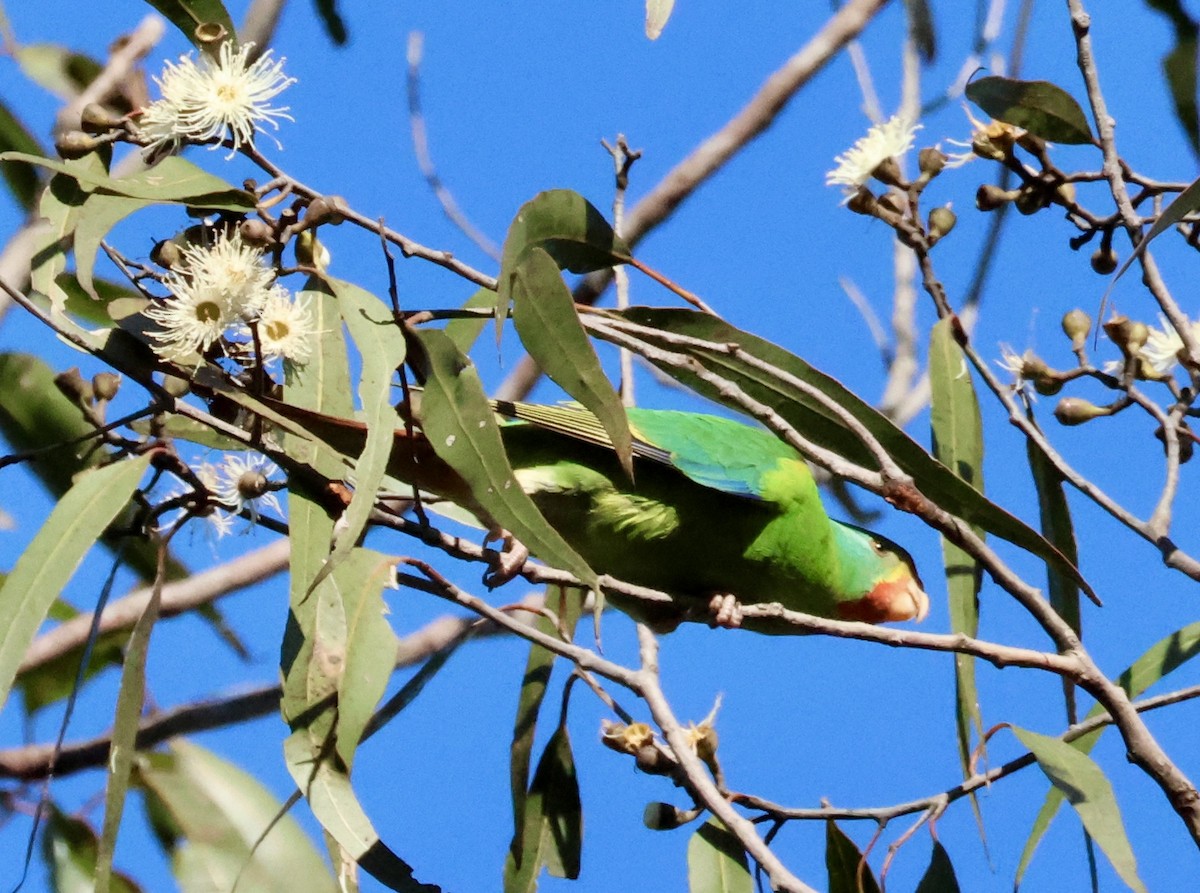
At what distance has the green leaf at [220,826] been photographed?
2.67 metres

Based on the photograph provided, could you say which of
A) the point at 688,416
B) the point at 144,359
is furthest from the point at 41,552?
the point at 688,416

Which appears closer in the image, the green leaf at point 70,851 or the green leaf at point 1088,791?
the green leaf at point 1088,791

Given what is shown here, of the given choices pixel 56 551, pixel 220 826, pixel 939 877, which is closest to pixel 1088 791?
pixel 939 877

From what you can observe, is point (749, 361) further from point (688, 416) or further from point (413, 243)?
point (688, 416)

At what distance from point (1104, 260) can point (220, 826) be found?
230 centimetres

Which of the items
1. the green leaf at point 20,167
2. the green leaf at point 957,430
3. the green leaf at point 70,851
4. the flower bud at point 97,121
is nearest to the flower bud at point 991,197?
the green leaf at point 957,430

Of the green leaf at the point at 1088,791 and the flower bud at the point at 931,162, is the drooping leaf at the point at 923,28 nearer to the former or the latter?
the flower bud at the point at 931,162

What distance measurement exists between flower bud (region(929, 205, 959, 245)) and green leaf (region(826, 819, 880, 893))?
3.27 ft

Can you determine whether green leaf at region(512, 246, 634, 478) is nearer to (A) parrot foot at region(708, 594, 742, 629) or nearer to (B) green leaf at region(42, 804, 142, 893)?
(A) parrot foot at region(708, 594, 742, 629)

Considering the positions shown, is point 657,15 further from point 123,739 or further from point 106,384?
point 123,739

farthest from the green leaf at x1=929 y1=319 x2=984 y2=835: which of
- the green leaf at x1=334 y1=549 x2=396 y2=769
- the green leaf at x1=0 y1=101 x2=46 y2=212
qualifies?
the green leaf at x1=0 y1=101 x2=46 y2=212

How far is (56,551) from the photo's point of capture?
1.88 m

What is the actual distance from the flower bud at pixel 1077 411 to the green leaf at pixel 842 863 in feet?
2.62

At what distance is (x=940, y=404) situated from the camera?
7.82ft
